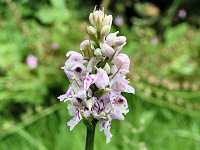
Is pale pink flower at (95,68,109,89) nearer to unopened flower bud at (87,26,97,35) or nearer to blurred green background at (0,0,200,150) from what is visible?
unopened flower bud at (87,26,97,35)

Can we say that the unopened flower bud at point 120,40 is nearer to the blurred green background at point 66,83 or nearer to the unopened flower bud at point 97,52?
the unopened flower bud at point 97,52

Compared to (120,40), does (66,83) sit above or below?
above

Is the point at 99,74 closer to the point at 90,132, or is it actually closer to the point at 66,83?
the point at 90,132

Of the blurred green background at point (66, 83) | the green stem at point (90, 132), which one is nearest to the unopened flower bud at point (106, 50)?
the green stem at point (90, 132)

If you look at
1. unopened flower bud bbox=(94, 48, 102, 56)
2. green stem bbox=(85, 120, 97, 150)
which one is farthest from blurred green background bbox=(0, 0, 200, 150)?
unopened flower bud bbox=(94, 48, 102, 56)

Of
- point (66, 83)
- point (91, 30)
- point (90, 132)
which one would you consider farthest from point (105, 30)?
point (66, 83)

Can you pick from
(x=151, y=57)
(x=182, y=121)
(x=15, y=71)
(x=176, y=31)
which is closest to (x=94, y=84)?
(x=15, y=71)
